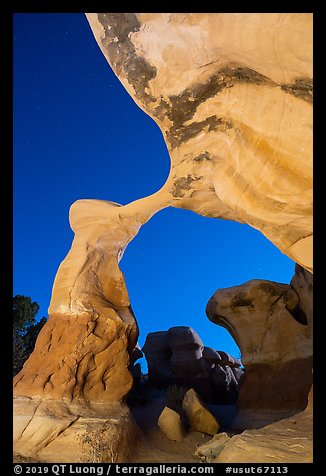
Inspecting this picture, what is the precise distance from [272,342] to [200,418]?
4009 millimetres

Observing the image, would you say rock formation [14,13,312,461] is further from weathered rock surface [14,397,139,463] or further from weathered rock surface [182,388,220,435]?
weathered rock surface [182,388,220,435]

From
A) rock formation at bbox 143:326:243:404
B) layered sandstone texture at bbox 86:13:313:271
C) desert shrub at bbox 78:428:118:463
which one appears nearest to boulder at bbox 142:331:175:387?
rock formation at bbox 143:326:243:404

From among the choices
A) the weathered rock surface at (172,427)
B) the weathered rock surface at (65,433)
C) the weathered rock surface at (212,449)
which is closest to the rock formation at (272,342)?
the weathered rock surface at (172,427)

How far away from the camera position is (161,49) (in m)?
3.74

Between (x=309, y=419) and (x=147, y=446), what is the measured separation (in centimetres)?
369

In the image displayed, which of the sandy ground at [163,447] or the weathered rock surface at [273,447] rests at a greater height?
the weathered rock surface at [273,447]

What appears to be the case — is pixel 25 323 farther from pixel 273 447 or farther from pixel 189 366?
pixel 273 447

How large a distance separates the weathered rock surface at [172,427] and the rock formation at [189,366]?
28.4 ft

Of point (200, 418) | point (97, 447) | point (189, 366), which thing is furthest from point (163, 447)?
point (189, 366)

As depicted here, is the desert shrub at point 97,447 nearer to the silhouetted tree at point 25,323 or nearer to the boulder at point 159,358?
the boulder at point 159,358

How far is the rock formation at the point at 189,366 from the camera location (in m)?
17.1

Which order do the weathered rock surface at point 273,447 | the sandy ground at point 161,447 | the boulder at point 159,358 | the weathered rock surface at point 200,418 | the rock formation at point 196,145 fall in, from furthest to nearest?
the boulder at point 159,358
the weathered rock surface at point 200,418
the sandy ground at point 161,447
the weathered rock surface at point 273,447
the rock formation at point 196,145
